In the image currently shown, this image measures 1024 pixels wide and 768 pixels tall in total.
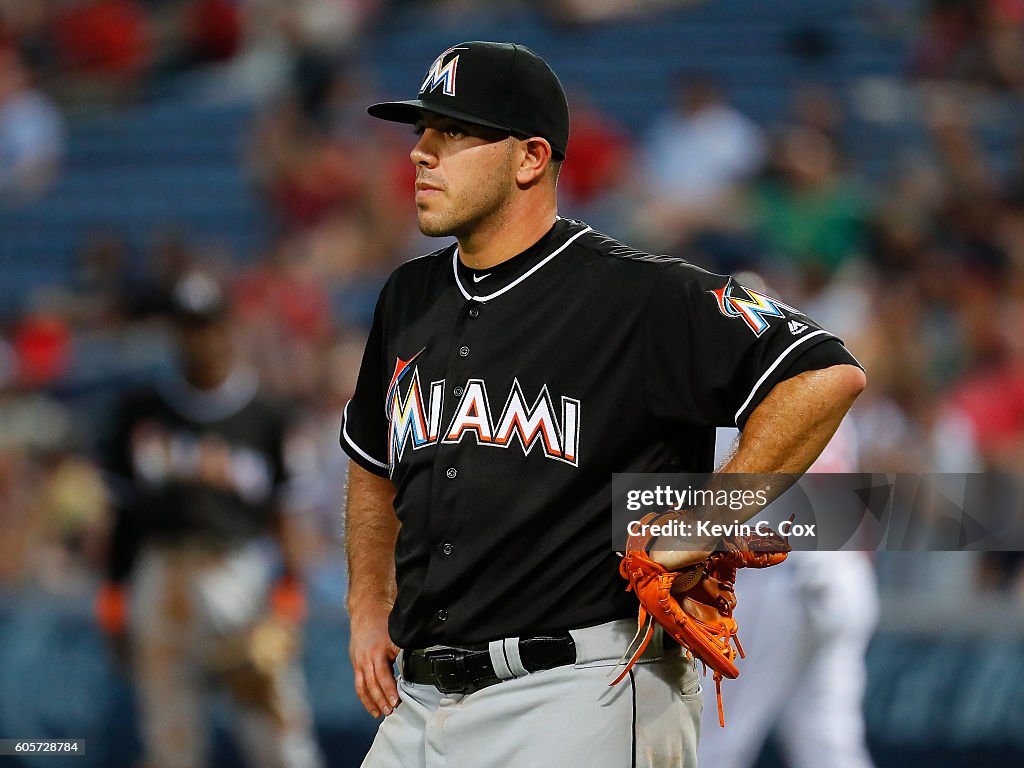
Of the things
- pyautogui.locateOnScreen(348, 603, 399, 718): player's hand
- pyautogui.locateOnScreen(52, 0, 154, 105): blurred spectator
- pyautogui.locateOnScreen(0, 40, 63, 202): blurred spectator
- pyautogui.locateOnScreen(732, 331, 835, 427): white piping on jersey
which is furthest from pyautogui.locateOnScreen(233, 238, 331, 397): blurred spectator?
pyautogui.locateOnScreen(732, 331, 835, 427): white piping on jersey

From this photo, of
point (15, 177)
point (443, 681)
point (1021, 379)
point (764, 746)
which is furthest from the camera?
point (15, 177)

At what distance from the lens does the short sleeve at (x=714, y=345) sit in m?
2.75

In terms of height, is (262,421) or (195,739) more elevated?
(262,421)

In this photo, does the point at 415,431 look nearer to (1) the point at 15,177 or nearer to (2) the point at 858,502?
(2) the point at 858,502

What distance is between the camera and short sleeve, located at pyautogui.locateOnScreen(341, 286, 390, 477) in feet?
10.8

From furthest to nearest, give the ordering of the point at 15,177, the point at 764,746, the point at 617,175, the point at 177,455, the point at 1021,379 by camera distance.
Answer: the point at 15,177
the point at 617,175
the point at 1021,379
the point at 177,455
the point at 764,746

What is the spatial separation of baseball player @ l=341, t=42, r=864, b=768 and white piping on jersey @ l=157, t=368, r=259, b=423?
3.50 meters

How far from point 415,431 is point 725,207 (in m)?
6.50

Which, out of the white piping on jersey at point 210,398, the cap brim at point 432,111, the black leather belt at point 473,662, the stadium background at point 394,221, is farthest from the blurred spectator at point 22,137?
the black leather belt at point 473,662

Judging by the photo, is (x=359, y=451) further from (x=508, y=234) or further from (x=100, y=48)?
(x=100, y=48)

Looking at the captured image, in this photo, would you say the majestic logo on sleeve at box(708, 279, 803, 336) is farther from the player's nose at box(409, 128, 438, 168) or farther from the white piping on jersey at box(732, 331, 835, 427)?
the player's nose at box(409, 128, 438, 168)

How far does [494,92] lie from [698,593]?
1.03m

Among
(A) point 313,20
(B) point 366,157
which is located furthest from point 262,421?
(A) point 313,20

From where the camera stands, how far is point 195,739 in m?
6.43
